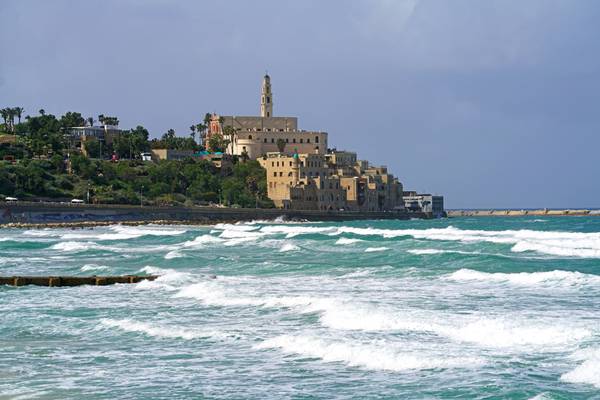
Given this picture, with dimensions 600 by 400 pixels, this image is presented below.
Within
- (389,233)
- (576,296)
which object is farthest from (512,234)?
(576,296)

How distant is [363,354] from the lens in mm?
Answer: 19672

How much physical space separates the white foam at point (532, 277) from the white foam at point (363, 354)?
495 inches

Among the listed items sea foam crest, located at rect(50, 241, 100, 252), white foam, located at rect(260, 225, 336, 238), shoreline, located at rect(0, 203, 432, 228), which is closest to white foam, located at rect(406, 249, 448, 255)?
sea foam crest, located at rect(50, 241, 100, 252)

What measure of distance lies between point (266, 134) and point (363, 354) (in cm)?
14007

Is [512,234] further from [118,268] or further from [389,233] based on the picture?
[118,268]

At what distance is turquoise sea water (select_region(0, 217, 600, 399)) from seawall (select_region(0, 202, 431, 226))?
214 ft

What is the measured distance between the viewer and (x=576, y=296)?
2788 cm

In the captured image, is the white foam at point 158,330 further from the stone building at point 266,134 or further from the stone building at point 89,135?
the stone building at point 266,134

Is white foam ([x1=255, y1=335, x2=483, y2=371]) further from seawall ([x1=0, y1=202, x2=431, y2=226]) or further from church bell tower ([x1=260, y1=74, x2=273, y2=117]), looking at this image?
church bell tower ([x1=260, y1=74, x2=273, y2=117])

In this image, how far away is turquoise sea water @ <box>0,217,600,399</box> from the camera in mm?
17406

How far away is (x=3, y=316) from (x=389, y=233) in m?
50.8

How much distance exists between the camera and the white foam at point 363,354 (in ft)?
60.8

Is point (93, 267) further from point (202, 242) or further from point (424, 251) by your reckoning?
point (202, 242)

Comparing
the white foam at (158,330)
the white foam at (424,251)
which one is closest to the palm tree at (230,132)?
the white foam at (424,251)
